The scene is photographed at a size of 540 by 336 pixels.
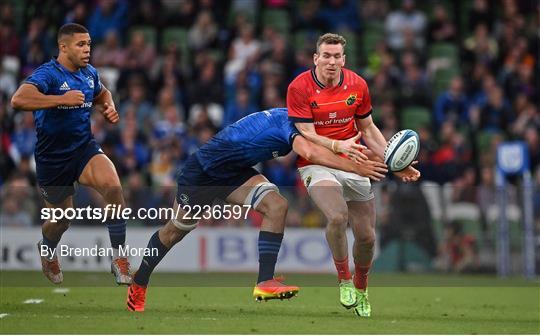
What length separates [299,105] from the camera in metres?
12.4

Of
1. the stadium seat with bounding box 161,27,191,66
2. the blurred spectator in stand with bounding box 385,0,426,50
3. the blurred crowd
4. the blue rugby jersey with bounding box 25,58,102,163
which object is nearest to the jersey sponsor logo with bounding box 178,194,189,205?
the blue rugby jersey with bounding box 25,58,102,163

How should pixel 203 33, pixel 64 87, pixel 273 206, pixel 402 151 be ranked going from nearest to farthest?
1. pixel 402 151
2. pixel 273 206
3. pixel 64 87
4. pixel 203 33

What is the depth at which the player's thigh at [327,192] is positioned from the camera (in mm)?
12172

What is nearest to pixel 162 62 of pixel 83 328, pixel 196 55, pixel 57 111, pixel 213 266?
pixel 196 55

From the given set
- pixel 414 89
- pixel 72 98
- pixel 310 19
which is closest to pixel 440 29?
pixel 414 89

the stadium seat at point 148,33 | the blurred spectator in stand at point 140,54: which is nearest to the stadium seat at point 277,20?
the stadium seat at point 148,33

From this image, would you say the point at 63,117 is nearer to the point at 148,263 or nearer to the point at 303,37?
the point at 148,263

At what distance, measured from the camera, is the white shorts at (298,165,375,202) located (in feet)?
40.8

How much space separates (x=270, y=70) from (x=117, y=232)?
32.7 ft

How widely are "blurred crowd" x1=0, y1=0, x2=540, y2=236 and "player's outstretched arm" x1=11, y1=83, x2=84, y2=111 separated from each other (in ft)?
25.0

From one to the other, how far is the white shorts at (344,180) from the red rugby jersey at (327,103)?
0.51 ft

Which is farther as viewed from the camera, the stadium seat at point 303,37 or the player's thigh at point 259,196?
the stadium seat at point 303,37

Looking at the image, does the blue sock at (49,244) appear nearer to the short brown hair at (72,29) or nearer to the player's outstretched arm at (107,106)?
the player's outstretched arm at (107,106)

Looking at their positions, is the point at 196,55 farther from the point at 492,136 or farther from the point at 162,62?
the point at 492,136
